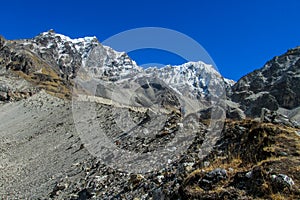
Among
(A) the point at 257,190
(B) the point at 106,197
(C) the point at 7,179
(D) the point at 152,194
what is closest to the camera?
(A) the point at 257,190

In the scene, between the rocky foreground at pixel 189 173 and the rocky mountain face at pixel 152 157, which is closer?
the rocky foreground at pixel 189 173

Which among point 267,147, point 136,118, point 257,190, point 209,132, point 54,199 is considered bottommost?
point 54,199

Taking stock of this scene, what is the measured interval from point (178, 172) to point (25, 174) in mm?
20153

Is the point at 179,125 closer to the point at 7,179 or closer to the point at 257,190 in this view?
the point at 257,190

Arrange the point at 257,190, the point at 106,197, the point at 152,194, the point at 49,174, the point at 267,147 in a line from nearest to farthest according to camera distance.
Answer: the point at 257,190 < the point at 267,147 < the point at 152,194 < the point at 106,197 < the point at 49,174

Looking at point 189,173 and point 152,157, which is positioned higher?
point 152,157

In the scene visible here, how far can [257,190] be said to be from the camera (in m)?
8.57

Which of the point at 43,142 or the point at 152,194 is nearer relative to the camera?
the point at 152,194

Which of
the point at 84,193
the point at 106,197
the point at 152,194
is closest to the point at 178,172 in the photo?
the point at 152,194

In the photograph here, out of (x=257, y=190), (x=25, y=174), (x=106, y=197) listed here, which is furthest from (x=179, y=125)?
(x=25, y=174)

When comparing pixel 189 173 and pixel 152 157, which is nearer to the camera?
pixel 189 173

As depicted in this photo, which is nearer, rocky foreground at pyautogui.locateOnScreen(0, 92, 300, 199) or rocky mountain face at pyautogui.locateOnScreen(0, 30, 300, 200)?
rocky foreground at pyautogui.locateOnScreen(0, 92, 300, 199)

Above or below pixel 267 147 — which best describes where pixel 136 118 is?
above

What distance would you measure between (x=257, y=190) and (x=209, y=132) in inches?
291
